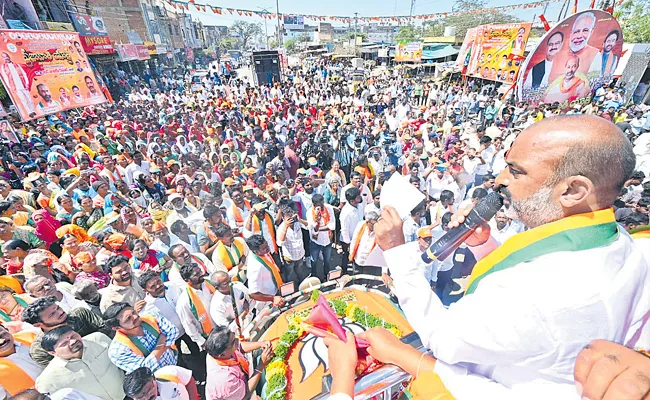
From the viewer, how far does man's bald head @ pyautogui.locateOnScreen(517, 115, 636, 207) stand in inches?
39.9

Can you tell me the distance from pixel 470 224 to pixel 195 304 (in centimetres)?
318

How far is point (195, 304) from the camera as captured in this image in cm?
351

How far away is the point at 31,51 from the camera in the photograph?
899 centimetres

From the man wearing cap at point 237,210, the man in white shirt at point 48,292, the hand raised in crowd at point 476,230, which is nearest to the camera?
the hand raised in crowd at point 476,230

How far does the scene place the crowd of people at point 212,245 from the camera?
1.28 meters

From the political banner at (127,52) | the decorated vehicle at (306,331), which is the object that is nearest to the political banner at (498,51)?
the decorated vehicle at (306,331)

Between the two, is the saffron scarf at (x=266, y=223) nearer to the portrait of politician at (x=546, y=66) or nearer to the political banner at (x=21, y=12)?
the portrait of politician at (x=546, y=66)

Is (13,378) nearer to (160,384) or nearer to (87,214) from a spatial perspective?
(160,384)

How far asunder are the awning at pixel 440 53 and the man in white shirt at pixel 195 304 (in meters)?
33.0

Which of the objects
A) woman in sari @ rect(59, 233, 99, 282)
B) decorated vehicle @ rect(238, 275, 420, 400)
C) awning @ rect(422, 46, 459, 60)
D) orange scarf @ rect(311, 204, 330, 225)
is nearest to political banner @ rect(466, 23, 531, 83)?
awning @ rect(422, 46, 459, 60)

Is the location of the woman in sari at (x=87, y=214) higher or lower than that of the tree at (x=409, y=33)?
lower

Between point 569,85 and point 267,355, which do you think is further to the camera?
point 569,85

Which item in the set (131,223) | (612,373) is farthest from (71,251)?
(612,373)

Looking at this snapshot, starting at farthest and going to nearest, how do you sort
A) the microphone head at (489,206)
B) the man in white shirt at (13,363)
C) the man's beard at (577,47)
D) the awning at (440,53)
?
the awning at (440,53) < the man's beard at (577,47) < the man in white shirt at (13,363) < the microphone head at (489,206)
